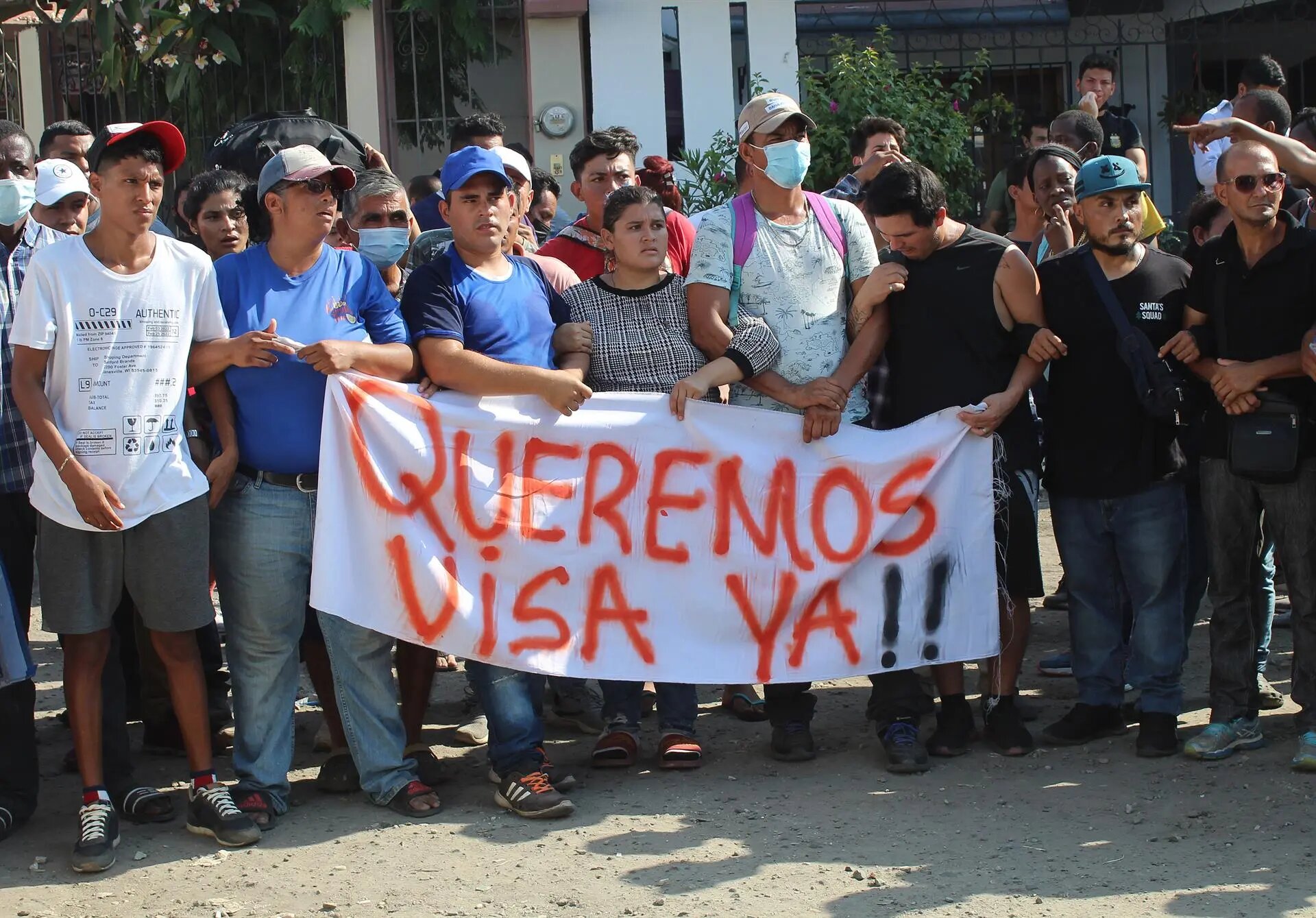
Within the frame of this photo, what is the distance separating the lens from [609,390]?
223 inches

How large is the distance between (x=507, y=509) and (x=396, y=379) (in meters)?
0.58

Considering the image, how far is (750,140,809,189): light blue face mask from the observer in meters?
5.68

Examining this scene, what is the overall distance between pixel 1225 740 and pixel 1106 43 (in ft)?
31.3

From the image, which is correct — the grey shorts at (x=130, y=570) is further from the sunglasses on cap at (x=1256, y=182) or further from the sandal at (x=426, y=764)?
the sunglasses on cap at (x=1256, y=182)

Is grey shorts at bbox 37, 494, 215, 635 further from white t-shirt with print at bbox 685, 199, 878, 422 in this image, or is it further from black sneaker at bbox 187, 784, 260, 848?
white t-shirt with print at bbox 685, 199, 878, 422

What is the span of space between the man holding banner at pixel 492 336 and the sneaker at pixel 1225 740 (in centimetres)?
216

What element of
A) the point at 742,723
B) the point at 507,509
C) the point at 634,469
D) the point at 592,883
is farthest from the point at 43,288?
the point at 742,723

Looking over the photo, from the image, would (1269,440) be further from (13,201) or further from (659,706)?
(13,201)

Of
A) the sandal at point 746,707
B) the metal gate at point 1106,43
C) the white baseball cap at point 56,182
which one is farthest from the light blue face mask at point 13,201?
the metal gate at point 1106,43

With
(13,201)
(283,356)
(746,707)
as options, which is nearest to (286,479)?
(283,356)

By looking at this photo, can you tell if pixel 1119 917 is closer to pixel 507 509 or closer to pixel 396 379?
pixel 507 509

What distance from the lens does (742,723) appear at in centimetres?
627

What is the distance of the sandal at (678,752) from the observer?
5.63 m

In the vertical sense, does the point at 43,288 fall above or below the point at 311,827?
above
